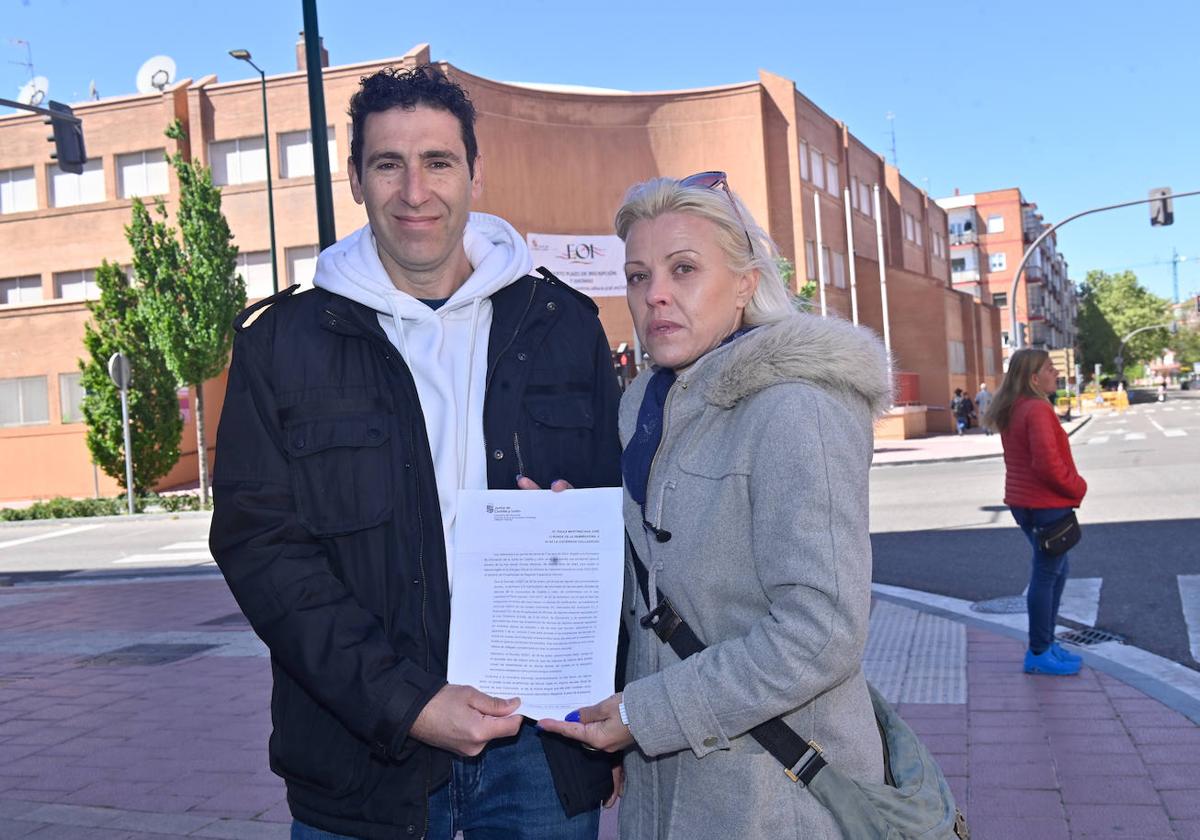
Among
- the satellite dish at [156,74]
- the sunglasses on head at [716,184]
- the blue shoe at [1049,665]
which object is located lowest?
the blue shoe at [1049,665]

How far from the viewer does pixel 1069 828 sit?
406cm

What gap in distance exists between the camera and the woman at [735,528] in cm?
187

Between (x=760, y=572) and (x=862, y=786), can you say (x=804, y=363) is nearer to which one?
(x=760, y=572)

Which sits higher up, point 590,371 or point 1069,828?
point 590,371

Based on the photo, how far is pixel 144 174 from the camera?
32.9 metres

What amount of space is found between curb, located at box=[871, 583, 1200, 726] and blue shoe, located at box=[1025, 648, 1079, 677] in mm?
237

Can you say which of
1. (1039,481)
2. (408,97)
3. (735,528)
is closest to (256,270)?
(1039,481)

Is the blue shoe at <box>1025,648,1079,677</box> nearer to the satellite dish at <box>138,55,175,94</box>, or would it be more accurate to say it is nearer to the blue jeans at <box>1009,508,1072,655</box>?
the blue jeans at <box>1009,508,1072,655</box>

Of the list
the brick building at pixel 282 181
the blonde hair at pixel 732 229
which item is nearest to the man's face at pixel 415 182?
the blonde hair at pixel 732 229

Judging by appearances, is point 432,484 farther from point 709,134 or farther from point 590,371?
point 709,134

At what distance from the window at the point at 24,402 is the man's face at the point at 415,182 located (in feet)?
103

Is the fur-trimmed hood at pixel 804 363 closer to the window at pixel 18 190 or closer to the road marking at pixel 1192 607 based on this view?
the road marking at pixel 1192 607

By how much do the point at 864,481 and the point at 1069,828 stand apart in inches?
112

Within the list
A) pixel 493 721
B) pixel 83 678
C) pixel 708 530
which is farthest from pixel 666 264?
pixel 83 678
